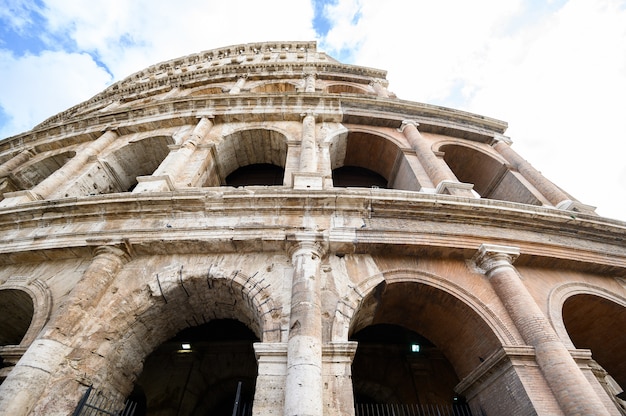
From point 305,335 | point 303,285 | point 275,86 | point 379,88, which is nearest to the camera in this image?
point 305,335

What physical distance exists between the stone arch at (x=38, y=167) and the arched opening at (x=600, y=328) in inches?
546

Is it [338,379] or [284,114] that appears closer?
[338,379]

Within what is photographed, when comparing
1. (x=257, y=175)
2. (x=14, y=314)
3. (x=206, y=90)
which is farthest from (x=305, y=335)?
(x=206, y=90)

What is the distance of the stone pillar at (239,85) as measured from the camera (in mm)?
13733

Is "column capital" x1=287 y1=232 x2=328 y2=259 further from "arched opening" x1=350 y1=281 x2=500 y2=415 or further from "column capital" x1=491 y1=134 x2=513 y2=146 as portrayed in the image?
"column capital" x1=491 y1=134 x2=513 y2=146

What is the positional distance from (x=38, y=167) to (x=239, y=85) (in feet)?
26.3

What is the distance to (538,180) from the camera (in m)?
8.77

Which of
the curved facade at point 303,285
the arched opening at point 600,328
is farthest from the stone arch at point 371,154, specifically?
the arched opening at point 600,328

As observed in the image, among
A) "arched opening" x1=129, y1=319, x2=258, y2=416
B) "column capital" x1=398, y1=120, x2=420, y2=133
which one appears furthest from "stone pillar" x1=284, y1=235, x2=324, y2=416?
"column capital" x1=398, y1=120, x2=420, y2=133

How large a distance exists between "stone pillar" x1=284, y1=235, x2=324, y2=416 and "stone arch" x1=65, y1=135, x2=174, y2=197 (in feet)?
22.4

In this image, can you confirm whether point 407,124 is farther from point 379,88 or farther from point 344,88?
point 344,88

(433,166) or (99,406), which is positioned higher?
(433,166)

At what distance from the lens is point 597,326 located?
20.2ft

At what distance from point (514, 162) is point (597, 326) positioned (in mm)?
5083
